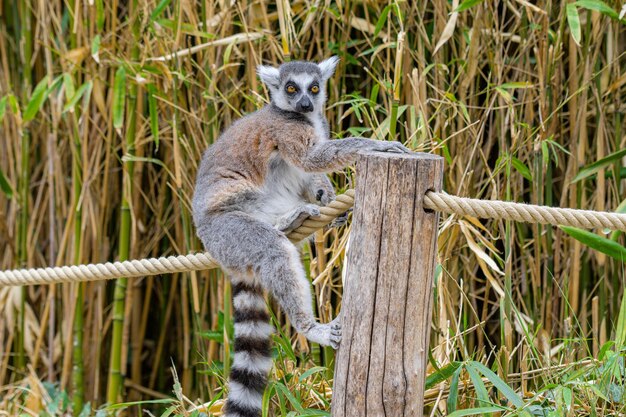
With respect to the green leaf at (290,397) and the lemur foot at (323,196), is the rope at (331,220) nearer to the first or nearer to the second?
the lemur foot at (323,196)

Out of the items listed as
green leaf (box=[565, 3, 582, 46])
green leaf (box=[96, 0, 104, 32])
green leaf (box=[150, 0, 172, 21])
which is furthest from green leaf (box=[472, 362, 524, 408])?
green leaf (box=[96, 0, 104, 32])

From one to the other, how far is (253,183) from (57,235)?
2178mm

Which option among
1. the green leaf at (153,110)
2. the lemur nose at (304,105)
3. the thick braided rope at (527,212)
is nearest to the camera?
the thick braided rope at (527,212)

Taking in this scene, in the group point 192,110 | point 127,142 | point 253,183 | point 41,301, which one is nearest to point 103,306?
point 41,301

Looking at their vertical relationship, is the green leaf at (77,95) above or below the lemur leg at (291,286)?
above

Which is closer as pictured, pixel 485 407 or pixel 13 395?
pixel 485 407

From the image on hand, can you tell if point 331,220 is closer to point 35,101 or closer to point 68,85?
point 68,85

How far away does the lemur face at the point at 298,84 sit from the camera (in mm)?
3297

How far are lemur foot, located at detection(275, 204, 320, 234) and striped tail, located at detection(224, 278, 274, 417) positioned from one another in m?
0.23

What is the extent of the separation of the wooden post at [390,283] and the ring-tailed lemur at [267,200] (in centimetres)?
16

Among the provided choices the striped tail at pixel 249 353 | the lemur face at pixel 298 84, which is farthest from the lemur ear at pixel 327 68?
the striped tail at pixel 249 353

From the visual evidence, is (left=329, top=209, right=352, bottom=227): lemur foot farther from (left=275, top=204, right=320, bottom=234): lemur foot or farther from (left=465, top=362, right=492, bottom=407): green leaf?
(left=465, top=362, right=492, bottom=407): green leaf

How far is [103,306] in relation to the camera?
4949mm

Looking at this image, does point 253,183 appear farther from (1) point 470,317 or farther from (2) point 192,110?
(1) point 470,317
